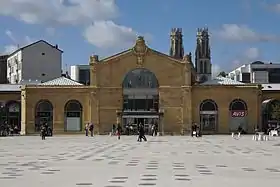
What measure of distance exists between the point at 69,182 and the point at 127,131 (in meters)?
59.6

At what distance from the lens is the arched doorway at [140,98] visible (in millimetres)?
77625

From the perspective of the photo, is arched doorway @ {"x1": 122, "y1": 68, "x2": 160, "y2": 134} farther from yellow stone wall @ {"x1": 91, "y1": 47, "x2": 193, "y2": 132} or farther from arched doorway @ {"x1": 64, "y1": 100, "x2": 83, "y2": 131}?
arched doorway @ {"x1": 64, "y1": 100, "x2": 83, "y2": 131}

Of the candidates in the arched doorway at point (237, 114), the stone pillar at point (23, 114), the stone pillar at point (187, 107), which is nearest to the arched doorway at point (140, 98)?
the stone pillar at point (187, 107)

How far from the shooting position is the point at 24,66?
10581 cm

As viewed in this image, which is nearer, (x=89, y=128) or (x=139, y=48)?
(x=89, y=128)

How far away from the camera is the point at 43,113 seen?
7919 centimetres

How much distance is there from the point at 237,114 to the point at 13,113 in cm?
3160

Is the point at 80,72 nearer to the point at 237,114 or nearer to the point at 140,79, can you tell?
the point at 140,79

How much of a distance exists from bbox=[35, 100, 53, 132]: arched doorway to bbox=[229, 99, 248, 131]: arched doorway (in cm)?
2381

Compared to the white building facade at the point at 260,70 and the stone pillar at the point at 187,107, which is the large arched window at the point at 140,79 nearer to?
the stone pillar at the point at 187,107

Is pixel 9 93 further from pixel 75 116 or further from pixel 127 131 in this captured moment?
pixel 127 131

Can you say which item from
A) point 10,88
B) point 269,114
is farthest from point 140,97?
point 10,88

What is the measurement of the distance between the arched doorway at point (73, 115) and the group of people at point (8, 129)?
24.4 feet

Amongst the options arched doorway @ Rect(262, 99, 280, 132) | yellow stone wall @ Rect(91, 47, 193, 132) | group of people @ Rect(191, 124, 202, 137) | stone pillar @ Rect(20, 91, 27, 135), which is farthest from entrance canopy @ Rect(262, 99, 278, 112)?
stone pillar @ Rect(20, 91, 27, 135)
